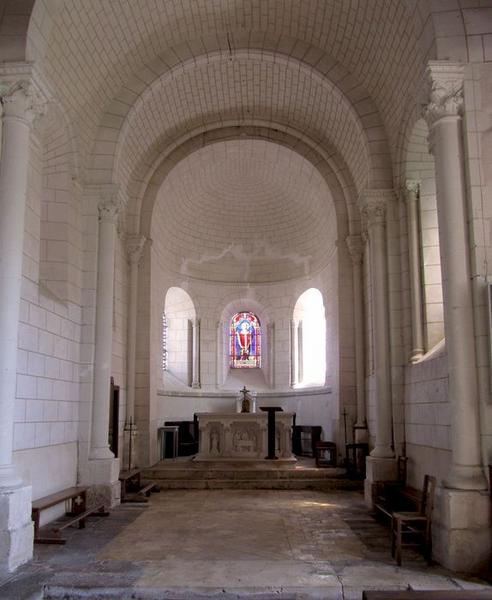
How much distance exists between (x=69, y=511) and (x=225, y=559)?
368cm

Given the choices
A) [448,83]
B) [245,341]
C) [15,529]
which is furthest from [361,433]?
[15,529]

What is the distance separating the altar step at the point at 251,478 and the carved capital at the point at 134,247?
461 cm

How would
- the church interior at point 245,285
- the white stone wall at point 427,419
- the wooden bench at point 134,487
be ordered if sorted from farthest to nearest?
the wooden bench at point 134,487 < the white stone wall at point 427,419 < the church interior at point 245,285

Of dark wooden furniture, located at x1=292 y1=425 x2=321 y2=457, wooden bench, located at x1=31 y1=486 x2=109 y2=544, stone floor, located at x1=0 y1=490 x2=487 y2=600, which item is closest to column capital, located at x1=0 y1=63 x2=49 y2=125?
wooden bench, located at x1=31 y1=486 x2=109 y2=544

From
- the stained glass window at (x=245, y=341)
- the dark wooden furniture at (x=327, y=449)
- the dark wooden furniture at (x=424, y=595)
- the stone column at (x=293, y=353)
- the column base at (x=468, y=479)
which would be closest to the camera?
the dark wooden furniture at (x=424, y=595)

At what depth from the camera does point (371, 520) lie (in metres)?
9.35

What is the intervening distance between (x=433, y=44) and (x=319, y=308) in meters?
11.1

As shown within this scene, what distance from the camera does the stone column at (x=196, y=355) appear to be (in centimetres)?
1830

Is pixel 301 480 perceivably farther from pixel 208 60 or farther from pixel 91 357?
pixel 208 60

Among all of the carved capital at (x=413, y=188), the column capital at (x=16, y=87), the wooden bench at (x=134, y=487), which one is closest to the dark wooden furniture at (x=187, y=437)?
the wooden bench at (x=134, y=487)

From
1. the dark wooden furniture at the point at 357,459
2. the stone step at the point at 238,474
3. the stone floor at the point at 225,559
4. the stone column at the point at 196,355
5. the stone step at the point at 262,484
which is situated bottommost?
the stone floor at the point at 225,559

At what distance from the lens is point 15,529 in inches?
267

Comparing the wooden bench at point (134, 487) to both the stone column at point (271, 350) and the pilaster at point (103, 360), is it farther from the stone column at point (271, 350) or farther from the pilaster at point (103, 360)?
the stone column at point (271, 350)

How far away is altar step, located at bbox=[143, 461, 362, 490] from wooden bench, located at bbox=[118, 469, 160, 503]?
423mm
